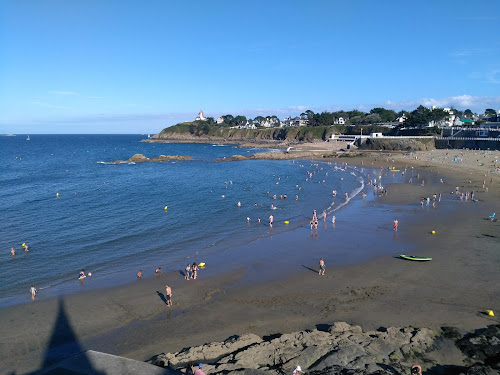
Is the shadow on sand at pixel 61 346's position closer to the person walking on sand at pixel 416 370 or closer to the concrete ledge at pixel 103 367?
the concrete ledge at pixel 103 367

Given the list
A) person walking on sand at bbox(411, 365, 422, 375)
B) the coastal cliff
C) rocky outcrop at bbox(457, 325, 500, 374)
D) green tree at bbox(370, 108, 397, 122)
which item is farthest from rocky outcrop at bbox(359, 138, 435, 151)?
person walking on sand at bbox(411, 365, 422, 375)

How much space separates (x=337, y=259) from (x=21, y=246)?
21772 millimetres

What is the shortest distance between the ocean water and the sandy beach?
2.96m

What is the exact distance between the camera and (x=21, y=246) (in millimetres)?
26016

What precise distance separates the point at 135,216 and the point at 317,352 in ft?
86.3

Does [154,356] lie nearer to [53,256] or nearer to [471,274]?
[53,256]

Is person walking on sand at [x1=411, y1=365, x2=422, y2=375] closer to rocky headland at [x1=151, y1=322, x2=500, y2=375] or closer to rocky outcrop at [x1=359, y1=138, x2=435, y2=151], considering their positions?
rocky headland at [x1=151, y1=322, x2=500, y2=375]

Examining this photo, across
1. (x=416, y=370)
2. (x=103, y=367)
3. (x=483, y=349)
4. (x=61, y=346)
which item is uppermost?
(x=103, y=367)

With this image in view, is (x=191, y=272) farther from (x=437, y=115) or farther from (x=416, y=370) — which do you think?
(x=437, y=115)

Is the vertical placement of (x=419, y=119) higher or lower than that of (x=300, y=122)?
lower

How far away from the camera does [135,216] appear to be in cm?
3441

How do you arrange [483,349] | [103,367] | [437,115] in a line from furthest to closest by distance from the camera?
[437,115], [483,349], [103,367]

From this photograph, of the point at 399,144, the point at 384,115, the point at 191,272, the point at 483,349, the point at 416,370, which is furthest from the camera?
the point at 384,115

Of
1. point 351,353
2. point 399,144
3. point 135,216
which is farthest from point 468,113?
point 351,353
